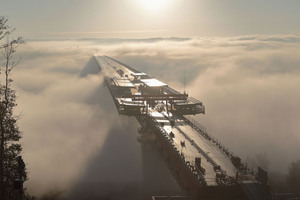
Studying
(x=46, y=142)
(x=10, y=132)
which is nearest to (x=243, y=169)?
(x=10, y=132)

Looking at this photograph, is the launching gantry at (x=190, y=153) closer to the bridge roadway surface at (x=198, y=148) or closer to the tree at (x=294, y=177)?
the bridge roadway surface at (x=198, y=148)

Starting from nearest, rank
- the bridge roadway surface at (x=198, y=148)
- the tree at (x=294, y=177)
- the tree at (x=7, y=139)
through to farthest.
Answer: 1. the tree at (x=7, y=139)
2. the bridge roadway surface at (x=198, y=148)
3. the tree at (x=294, y=177)

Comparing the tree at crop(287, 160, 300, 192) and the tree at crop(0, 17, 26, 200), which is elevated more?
the tree at crop(0, 17, 26, 200)

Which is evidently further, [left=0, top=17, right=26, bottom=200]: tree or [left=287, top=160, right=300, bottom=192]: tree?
[left=287, top=160, right=300, bottom=192]: tree

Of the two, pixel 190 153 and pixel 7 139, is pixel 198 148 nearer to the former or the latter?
pixel 190 153

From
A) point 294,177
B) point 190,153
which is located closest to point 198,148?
point 190,153

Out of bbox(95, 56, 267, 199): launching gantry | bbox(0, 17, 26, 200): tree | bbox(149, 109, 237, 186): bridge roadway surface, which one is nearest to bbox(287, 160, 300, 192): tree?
bbox(95, 56, 267, 199): launching gantry

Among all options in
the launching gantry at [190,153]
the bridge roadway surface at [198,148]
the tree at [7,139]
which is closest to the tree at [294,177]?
the launching gantry at [190,153]

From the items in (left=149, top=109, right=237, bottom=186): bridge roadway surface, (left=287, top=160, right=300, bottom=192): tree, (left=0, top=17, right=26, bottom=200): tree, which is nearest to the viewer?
(left=0, top=17, right=26, bottom=200): tree

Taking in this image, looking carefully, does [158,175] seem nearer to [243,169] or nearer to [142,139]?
[142,139]

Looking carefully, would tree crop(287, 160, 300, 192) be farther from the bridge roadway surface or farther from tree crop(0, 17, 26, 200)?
tree crop(0, 17, 26, 200)

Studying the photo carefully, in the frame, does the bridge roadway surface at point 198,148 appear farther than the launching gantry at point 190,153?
Yes

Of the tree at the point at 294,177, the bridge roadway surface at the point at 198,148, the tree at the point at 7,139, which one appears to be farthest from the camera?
the tree at the point at 294,177
